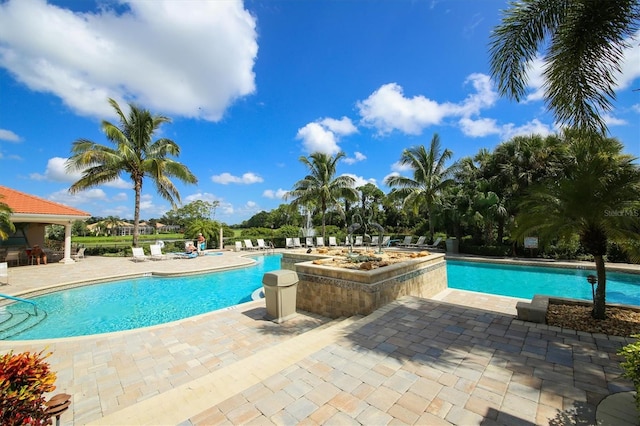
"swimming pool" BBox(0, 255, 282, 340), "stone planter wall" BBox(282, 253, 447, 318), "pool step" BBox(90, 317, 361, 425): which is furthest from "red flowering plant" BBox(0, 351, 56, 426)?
"swimming pool" BBox(0, 255, 282, 340)

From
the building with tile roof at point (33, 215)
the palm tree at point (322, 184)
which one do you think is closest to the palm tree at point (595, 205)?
the palm tree at point (322, 184)

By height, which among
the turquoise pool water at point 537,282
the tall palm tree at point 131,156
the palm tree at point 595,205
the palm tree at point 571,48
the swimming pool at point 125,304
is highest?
the tall palm tree at point 131,156

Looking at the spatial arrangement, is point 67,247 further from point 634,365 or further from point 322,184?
point 634,365

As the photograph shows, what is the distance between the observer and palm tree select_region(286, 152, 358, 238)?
2023 centimetres

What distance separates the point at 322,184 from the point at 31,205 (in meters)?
16.3

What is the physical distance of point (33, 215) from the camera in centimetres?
1312

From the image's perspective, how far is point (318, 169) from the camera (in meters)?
20.4

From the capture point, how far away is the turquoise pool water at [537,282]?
33.1 ft

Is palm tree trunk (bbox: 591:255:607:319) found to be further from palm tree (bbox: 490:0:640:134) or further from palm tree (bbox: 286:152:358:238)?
palm tree (bbox: 286:152:358:238)

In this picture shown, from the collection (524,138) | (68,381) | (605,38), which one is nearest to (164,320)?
(68,381)

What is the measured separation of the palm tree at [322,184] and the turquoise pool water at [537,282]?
8.96m

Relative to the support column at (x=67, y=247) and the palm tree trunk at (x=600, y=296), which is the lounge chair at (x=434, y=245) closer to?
the palm tree trunk at (x=600, y=296)

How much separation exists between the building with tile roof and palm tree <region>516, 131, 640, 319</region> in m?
18.8

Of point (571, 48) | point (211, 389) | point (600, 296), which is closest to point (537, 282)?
point (600, 296)
